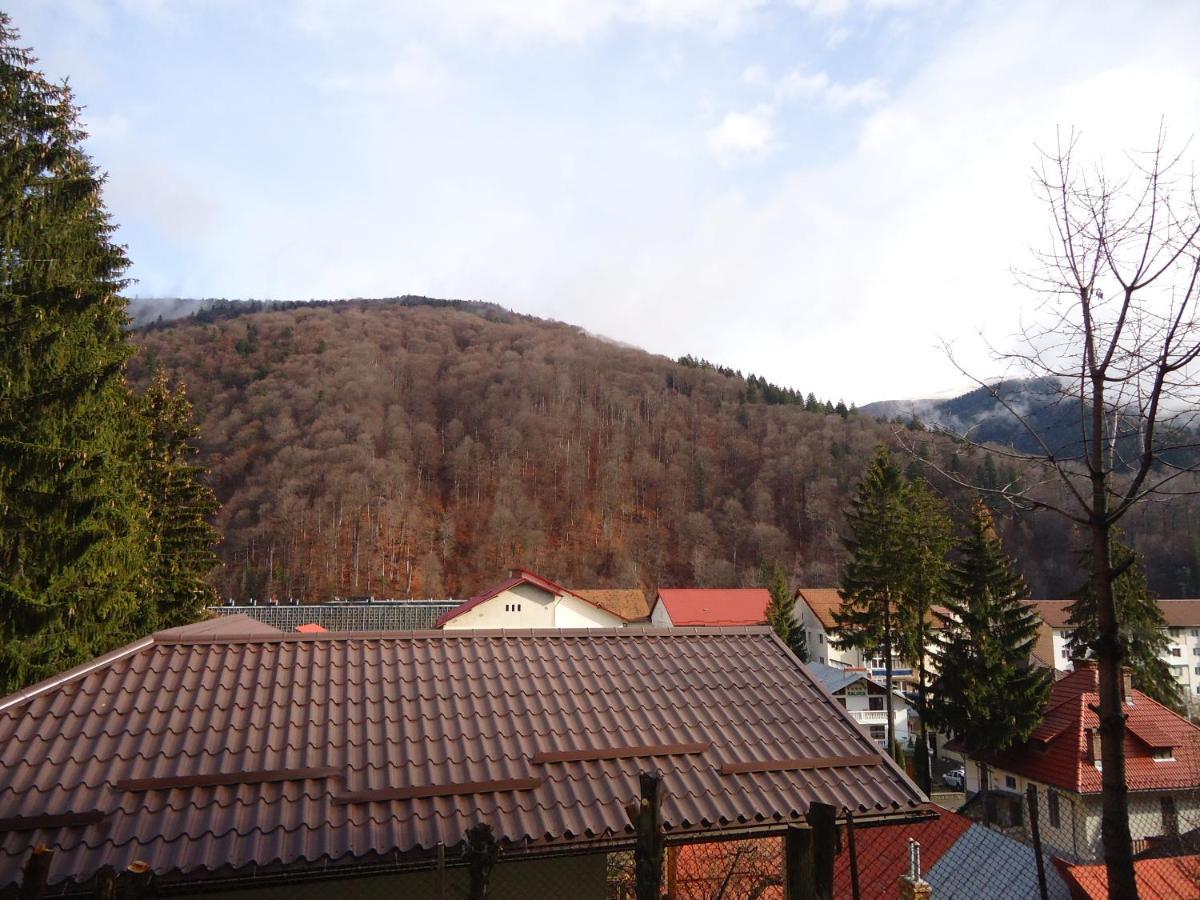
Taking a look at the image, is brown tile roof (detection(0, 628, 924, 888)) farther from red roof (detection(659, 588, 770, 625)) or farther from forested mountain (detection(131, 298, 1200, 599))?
forested mountain (detection(131, 298, 1200, 599))

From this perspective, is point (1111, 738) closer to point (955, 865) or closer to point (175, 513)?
point (955, 865)

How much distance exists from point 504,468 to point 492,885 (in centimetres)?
10437

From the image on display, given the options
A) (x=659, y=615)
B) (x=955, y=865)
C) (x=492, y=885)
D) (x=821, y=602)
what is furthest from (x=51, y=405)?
(x=821, y=602)

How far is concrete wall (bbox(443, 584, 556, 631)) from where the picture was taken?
37438mm

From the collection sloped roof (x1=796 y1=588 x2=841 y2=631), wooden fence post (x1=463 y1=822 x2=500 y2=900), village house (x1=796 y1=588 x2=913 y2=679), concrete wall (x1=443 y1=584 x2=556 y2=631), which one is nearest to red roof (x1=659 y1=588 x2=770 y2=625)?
sloped roof (x1=796 y1=588 x2=841 y2=631)

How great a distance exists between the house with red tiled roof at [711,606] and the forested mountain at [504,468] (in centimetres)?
3168

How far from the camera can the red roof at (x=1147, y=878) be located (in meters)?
8.21

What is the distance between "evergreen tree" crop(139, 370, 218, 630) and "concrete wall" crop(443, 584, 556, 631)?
16.5 m

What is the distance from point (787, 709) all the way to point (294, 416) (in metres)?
112


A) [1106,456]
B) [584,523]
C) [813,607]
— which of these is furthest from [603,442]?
[1106,456]

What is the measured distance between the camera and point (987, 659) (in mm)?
23375

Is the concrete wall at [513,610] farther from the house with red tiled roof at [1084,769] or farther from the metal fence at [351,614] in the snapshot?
the house with red tiled roof at [1084,769]

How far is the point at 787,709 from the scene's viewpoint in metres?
6.61

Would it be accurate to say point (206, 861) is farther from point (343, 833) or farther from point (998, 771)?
point (998, 771)
